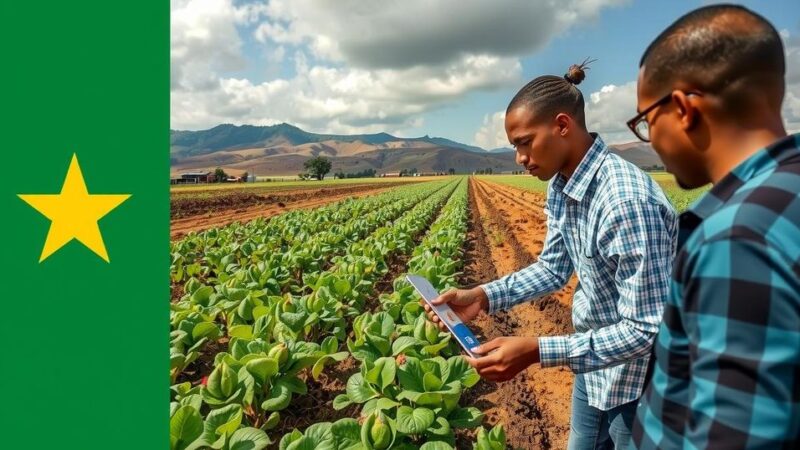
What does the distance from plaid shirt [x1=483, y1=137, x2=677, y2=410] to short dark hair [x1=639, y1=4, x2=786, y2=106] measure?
0.70 m

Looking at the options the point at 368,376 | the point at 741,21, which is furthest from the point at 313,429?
the point at 741,21

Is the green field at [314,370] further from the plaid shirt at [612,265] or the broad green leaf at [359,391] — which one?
the plaid shirt at [612,265]

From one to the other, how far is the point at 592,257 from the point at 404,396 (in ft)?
5.23

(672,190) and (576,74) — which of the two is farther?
(672,190)

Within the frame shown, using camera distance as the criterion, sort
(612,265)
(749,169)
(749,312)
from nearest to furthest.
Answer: (749,312) → (749,169) → (612,265)

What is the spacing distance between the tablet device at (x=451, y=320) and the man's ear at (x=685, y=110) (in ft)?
3.80

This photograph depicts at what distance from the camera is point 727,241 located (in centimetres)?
82

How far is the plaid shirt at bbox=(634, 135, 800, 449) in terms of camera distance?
2.59 ft

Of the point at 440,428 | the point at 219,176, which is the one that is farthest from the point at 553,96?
the point at 219,176

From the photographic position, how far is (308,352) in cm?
361

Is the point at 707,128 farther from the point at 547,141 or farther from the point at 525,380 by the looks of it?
the point at 525,380

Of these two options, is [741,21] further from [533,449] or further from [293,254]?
[293,254]

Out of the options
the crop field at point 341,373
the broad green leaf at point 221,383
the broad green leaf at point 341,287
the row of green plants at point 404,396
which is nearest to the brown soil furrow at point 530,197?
the crop field at point 341,373

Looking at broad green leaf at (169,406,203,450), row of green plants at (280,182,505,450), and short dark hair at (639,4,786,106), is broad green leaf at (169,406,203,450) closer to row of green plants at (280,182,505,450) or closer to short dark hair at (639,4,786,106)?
row of green plants at (280,182,505,450)
